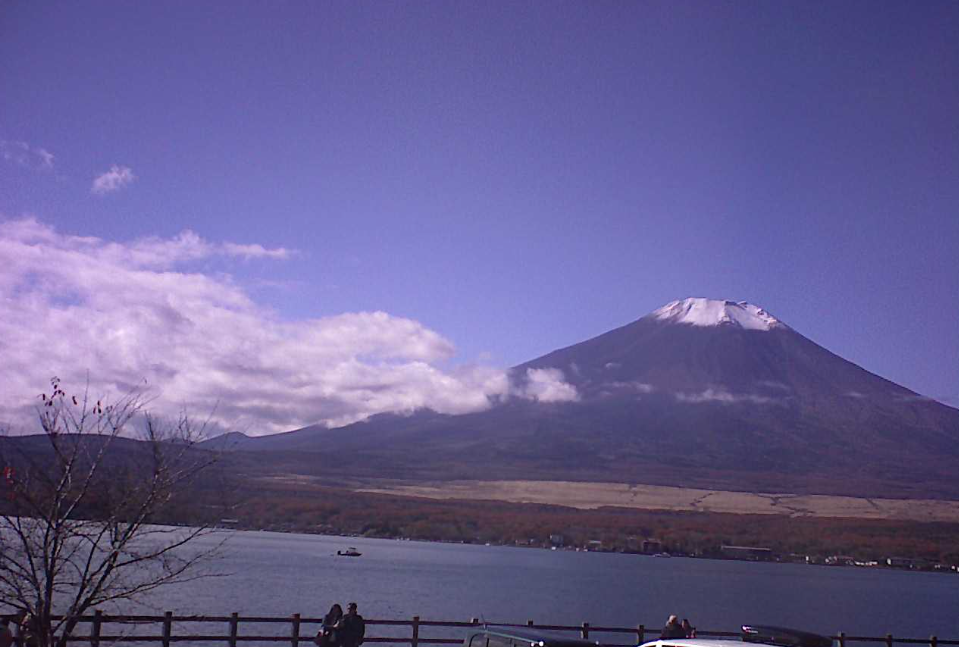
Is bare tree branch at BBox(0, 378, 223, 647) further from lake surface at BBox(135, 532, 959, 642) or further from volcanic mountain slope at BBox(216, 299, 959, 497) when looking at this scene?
volcanic mountain slope at BBox(216, 299, 959, 497)

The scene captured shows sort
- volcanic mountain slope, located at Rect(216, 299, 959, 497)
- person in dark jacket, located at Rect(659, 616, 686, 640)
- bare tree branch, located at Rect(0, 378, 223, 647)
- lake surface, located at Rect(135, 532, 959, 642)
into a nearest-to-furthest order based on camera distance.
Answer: bare tree branch, located at Rect(0, 378, 223, 647) → person in dark jacket, located at Rect(659, 616, 686, 640) → lake surface, located at Rect(135, 532, 959, 642) → volcanic mountain slope, located at Rect(216, 299, 959, 497)

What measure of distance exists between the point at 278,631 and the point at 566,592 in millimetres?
38034

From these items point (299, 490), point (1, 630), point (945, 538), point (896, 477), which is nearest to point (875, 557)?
point (945, 538)

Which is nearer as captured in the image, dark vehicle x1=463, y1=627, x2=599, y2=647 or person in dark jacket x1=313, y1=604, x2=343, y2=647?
dark vehicle x1=463, y1=627, x2=599, y2=647

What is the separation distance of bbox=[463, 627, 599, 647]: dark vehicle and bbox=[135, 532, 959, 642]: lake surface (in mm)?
7164

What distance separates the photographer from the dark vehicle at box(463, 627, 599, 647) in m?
12.4

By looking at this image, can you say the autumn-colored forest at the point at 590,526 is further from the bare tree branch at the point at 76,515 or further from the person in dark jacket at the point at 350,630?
the bare tree branch at the point at 76,515

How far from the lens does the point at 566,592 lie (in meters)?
65.2

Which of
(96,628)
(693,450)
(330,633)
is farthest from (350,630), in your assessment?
(693,450)

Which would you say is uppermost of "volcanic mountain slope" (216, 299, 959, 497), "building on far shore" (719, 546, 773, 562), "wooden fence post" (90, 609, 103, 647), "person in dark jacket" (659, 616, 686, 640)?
"volcanic mountain slope" (216, 299, 959, 497)

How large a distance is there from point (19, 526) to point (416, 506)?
128 m

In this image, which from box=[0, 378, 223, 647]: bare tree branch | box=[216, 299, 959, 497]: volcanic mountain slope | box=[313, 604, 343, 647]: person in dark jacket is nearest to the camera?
box=[0, 378, 223, 647]: bare tree branch

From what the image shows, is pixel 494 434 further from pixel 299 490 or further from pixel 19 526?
pixel 19 526

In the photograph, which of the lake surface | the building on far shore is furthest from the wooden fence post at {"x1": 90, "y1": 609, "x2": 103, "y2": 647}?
the building on far shore
